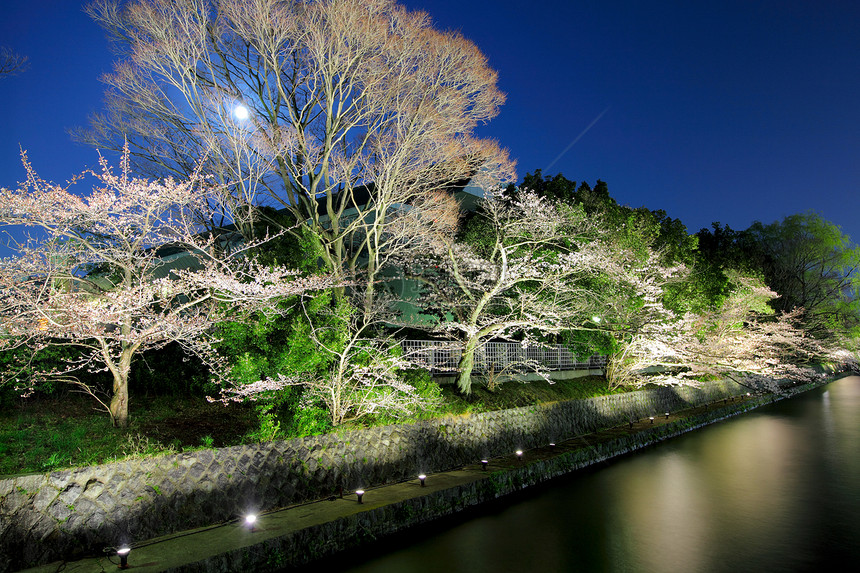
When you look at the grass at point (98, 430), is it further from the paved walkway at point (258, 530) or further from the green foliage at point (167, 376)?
the paved walkway at point (258, 530)

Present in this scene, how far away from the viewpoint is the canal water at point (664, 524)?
705 cm

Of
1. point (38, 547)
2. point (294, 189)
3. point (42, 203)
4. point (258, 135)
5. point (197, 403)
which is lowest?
point (38, 547)

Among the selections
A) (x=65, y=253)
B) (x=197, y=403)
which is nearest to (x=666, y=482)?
(x=197, y=403)

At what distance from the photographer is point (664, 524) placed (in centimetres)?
885

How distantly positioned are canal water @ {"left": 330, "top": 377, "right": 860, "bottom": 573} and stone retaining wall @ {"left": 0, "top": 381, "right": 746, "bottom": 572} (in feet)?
4.61

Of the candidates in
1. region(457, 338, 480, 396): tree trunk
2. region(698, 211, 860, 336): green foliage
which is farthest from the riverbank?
region(698, 211, 860, 336): green foliage

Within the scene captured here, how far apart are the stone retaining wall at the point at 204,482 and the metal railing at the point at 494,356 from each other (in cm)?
195

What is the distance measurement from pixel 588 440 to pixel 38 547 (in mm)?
11451

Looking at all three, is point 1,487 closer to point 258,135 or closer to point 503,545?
point 503,545

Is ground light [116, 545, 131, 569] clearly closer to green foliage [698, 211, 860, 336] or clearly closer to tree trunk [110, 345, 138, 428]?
tree trunk [110, 345, 138, 428]

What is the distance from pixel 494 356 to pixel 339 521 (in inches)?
357

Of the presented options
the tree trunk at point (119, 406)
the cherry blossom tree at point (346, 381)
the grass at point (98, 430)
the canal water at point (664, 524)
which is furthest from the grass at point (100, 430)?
the canal water at point (664, 524)

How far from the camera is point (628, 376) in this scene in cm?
1819

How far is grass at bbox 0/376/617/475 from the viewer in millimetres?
5922
